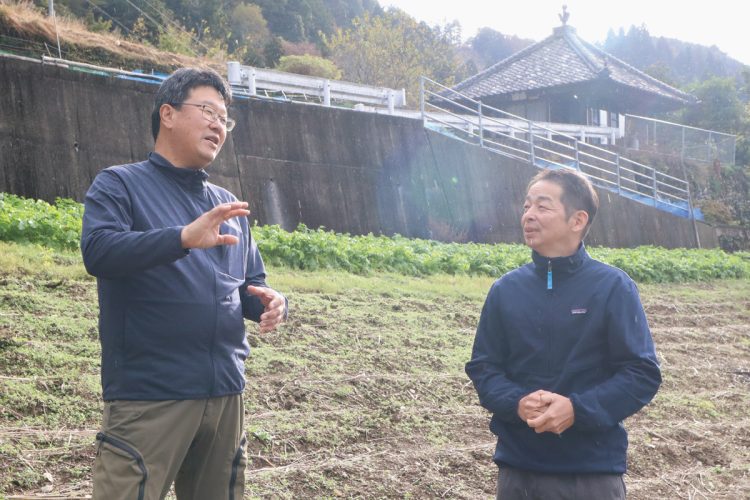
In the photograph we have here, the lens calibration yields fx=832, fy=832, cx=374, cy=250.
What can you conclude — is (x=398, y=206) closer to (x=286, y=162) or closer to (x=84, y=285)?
(x=286, y=162)

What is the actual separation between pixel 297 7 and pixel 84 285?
3035 centimetres

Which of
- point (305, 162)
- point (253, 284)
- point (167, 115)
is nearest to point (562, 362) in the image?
point (253, 284)

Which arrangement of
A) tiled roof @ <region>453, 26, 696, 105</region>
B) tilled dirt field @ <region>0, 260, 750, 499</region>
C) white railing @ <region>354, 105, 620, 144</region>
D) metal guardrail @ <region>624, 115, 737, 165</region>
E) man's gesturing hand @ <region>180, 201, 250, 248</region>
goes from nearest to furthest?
man's gesturing hand @ <region>180, 201, 250, 248</region>, tilled dirt field @ <region>0, 260, 750, 499</region>, white railing @ <region>354, 105, 620, 144</region>, metal guardrail @ <region>624, 115, 737, 165</region>, tiled roof @ <region>453, 26, 696, 105</region>

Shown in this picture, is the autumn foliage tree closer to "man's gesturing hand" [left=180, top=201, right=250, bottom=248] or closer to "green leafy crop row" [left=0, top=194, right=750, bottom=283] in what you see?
"green leafy crop row" [left=0, top=194, right=750, bottom=283]

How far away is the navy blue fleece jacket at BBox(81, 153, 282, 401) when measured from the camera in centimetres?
250

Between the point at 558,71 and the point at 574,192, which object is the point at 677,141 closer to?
the point at 558,71

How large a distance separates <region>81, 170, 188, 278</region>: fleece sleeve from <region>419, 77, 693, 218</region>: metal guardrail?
14.1m

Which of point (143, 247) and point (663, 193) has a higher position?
point (143, 247)

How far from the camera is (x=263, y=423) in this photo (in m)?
5.02

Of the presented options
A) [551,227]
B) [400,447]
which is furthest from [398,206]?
[551,227]

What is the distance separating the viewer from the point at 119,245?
2.47m

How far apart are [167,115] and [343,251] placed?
709 centimetres

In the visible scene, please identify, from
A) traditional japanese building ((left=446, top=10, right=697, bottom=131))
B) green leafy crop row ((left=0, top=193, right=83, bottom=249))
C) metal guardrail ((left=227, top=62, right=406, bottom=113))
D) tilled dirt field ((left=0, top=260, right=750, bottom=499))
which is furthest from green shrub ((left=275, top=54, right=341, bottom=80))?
tilled dirt field ((left=0, top=260, right=750, bottom=499))

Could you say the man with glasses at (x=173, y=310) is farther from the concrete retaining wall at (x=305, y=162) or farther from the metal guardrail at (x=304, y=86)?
the metal guardrail at (x=304, y=86)
